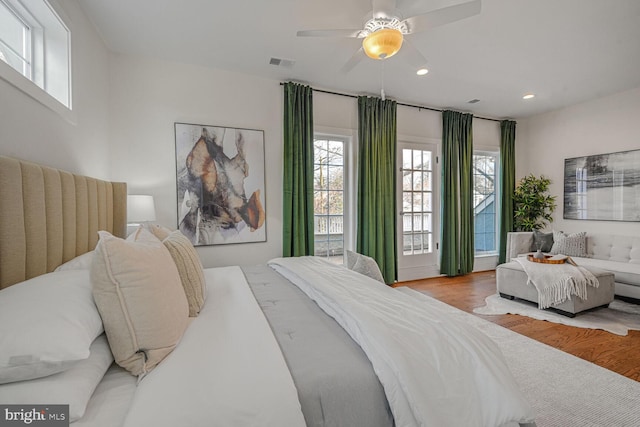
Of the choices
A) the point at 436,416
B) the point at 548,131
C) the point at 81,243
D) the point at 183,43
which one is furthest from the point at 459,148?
the point at 81,243

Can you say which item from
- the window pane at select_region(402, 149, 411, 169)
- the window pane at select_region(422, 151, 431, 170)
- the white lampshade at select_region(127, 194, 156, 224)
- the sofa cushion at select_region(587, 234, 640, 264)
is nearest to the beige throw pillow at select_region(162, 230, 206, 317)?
the white lampshade at select_region(127, 194, 156, 224)

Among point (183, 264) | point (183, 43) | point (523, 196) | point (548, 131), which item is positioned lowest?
point (183, 264)

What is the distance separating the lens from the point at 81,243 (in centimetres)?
169

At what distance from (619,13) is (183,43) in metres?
3.87

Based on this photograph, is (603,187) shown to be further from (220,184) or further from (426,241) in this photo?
(220,184)

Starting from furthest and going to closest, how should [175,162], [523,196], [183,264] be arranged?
[523,196] < [175,162] < [183,264]

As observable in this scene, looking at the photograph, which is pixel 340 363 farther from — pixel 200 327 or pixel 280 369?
pixel 200 327

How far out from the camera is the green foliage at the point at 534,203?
4.88 m

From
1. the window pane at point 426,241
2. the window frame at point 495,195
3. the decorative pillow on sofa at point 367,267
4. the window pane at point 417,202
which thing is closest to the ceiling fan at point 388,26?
the decorative pillow on sofa at point 367,267

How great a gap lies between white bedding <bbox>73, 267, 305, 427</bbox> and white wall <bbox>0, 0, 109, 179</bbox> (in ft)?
4.23

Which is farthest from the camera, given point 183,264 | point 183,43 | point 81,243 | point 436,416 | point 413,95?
point 413,95

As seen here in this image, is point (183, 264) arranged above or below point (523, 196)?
below

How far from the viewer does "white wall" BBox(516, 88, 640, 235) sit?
395cm

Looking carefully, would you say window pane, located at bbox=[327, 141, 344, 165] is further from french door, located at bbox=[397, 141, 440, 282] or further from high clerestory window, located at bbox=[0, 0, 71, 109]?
high clerestory window, located at bbox=[0, 0, 71, 109]
